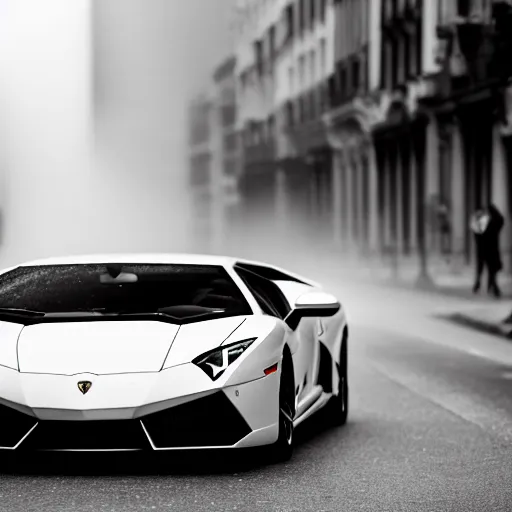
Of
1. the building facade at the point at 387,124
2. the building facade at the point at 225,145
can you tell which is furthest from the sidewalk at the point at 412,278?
the building facade at the point at 225,145

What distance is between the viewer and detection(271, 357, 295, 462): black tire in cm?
661

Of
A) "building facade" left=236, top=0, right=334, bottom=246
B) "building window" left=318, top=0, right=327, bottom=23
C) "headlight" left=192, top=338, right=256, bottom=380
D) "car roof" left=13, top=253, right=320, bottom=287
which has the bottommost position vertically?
"headlight" left=192, top=338, right=256, bottom=380

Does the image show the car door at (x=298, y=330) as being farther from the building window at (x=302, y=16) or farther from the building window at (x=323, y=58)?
the building window at (x=302, y=16)

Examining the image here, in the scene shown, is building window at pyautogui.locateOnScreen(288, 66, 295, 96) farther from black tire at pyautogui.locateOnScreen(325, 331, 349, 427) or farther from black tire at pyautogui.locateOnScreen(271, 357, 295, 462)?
black tire at pyautogui.locateOnScreen(271, 357, 295, 462)

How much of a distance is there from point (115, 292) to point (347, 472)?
222 cm

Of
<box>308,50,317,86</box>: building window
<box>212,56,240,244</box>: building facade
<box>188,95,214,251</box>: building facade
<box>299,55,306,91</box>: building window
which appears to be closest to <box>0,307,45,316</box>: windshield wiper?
<box>308,50,317,86</box>: building window

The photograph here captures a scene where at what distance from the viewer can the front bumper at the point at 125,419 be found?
595 cm

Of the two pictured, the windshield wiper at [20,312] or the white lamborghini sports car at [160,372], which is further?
the windshield wiper at [20,312]

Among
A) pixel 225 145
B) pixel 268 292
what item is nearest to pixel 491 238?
pixel 268 292

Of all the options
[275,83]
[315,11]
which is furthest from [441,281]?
[275,83]

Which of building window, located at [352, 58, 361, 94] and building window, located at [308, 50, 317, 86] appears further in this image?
building window, located at [308, 50, 317, 86]

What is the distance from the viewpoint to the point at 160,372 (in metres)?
6.08

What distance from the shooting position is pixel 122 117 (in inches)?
3600

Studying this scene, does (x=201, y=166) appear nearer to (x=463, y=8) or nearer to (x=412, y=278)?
(x=412, y=278)
